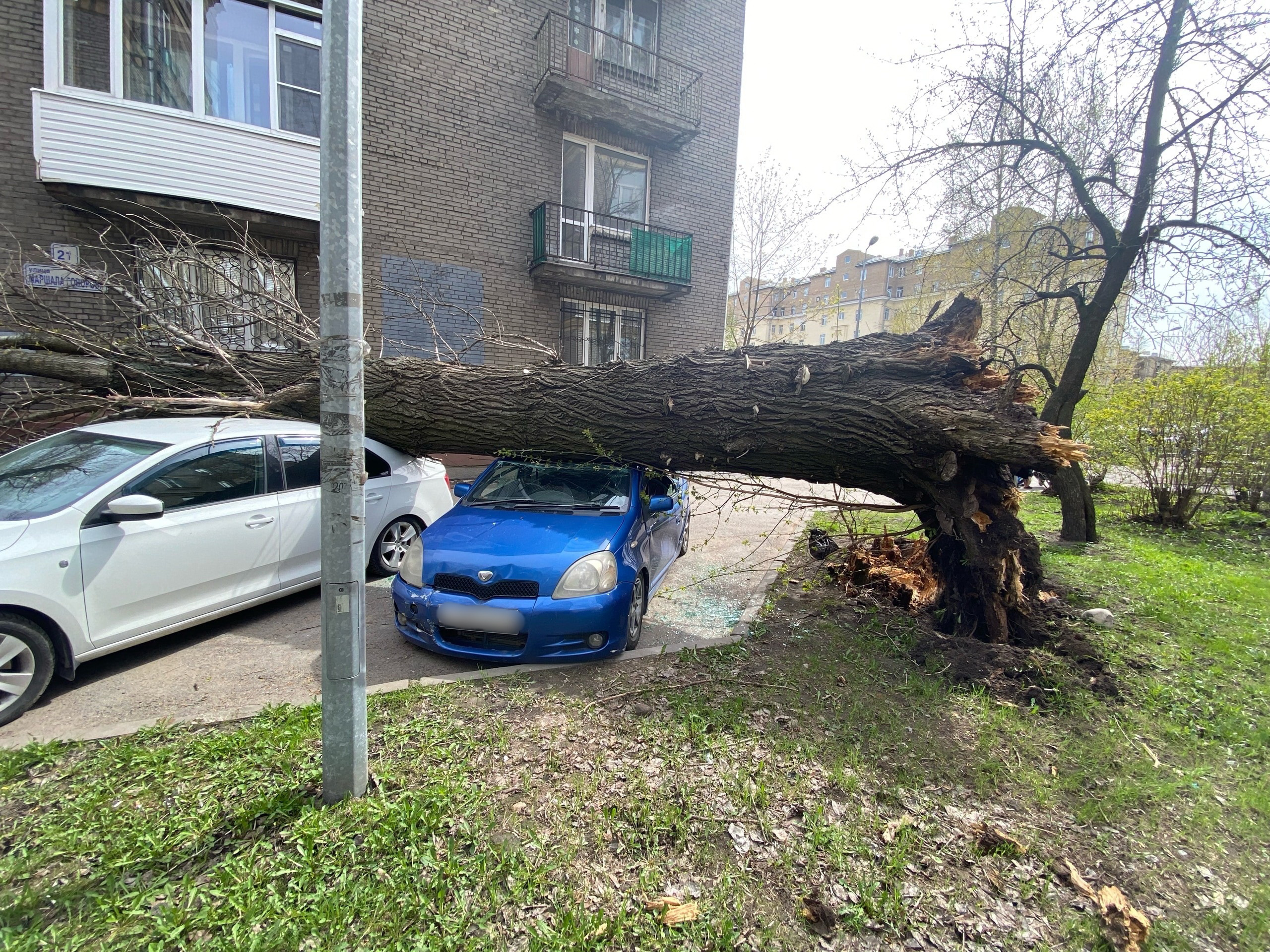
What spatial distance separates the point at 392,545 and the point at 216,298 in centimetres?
336

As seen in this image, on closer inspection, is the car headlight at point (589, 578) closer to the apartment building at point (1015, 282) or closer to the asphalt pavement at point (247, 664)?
the asphalt pavement at point (247, 664)

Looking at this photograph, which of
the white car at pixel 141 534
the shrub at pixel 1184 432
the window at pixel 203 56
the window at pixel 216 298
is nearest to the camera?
the white car at pixel 141 534

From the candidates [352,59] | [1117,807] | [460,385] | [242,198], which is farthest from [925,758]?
[242,198]

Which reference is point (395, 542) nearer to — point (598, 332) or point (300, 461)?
point (300, 461)

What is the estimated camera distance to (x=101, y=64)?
334 inches

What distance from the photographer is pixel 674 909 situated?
7.00 ft

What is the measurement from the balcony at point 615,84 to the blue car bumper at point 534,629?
11.2 metres

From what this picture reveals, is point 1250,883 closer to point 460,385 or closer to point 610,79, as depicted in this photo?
point 460,385

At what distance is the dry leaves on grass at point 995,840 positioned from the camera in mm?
2486

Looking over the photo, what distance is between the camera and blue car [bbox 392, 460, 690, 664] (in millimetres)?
3871

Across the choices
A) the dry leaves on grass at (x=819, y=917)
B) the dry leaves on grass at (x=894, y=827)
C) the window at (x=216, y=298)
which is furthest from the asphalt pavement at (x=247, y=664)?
the window at (x=216, y=298)

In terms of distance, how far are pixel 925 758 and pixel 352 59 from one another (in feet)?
13.6

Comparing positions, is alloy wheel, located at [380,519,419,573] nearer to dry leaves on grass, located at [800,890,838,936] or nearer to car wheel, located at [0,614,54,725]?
car wheel, located at [0,614,54,725]

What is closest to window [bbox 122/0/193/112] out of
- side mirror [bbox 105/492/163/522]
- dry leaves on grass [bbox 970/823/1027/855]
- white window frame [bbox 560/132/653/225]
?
white window frame [bbox 560/132/653/225]
